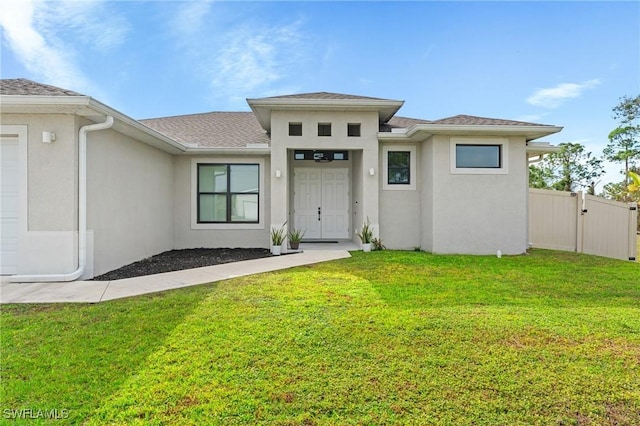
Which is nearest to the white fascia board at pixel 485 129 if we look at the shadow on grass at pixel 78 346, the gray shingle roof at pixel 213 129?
the gray shingle roof at pixel 213 129

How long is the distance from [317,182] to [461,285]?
7292 mm

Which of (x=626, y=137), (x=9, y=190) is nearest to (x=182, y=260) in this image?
(x=9, y=190)

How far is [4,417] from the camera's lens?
251 centimetres

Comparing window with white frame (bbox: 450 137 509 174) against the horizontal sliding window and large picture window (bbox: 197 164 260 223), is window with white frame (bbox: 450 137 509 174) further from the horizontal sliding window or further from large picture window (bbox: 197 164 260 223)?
large picture window (bbox: 197 164 260 223)

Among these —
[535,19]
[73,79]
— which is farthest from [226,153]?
[535,19]

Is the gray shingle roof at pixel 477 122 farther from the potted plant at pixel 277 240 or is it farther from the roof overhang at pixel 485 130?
the potted plant at pixel 277 240

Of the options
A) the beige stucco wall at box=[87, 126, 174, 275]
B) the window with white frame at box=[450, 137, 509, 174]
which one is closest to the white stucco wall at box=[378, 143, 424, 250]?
the window with white frame at box=[450, 137, 509, 174]

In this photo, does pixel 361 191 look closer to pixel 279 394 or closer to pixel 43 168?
pixel 43 168

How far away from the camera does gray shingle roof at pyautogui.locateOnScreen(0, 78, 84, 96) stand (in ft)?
20.2

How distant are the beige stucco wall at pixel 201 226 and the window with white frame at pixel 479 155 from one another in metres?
5.67

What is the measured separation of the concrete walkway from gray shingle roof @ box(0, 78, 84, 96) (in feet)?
11.0

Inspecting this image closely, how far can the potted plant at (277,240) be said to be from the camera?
10.1m

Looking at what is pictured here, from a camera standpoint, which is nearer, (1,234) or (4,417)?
(4,417)

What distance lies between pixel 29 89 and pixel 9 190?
1.97m
